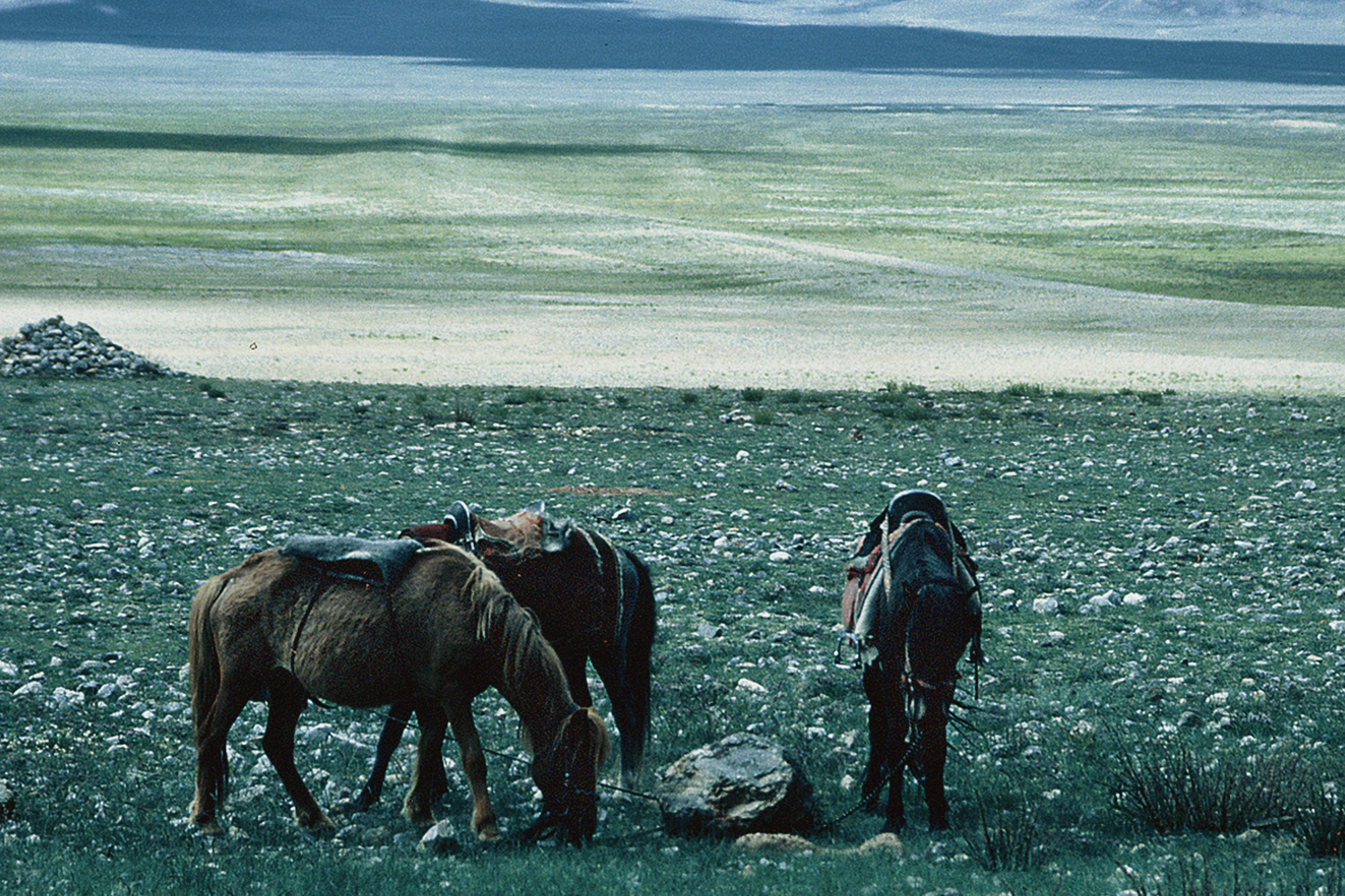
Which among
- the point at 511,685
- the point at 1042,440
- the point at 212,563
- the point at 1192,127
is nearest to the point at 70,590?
the point at 212,563

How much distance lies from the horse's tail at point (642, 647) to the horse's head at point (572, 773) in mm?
1352

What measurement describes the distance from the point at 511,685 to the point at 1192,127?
650ft

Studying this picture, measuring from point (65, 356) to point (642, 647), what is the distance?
24171mm

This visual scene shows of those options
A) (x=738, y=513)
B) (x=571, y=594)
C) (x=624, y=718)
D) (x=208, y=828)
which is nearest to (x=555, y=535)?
(x=571, y=594)

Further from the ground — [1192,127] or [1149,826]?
[1192,127]

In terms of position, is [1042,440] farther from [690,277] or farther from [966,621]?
[690,277]

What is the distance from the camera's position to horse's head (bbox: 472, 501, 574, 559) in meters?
8.18

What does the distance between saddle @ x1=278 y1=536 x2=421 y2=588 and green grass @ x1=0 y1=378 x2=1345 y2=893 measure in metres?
1.44

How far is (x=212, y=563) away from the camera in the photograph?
44.1 ft

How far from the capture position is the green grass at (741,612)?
279 inches

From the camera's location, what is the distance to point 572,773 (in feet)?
23.2

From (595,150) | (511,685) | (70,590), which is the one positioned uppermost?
(595,150)

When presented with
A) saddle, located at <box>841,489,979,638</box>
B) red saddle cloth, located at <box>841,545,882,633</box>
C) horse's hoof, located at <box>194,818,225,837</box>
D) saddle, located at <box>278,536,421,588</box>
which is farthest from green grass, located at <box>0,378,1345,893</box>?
saddle, located at <box>278,536,421,588</box>

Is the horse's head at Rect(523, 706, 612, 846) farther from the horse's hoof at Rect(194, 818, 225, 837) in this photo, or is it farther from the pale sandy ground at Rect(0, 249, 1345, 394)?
the pale sandy ground at Rect(0, 249, 1345, 394)
